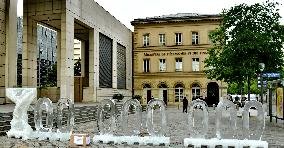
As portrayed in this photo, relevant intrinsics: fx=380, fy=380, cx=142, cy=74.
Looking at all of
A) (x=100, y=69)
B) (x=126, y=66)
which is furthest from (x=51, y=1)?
(x=126, y=66)

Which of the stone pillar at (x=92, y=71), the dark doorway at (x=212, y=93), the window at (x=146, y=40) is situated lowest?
the dark doorway at (x=212, y=93)

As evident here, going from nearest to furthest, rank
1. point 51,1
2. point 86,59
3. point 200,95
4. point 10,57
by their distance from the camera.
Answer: point 10,57, point 51,1, point 86,59, point 200,95

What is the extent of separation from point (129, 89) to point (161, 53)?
23.6ft

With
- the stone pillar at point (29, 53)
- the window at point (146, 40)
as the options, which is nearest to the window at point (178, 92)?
the window at point (146, 40)

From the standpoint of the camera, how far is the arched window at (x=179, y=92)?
52628 millimetres

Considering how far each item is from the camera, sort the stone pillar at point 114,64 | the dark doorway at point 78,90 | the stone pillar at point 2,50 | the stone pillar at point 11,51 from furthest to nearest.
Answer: the stone pillar at point 114,64, the dark doorway at point 78,90, the stone pillar at point 11,51, the stone pillar at point 2,50

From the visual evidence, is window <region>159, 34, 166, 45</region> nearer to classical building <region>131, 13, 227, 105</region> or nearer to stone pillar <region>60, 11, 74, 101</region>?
classical building <region>131, 13, 227, 105</region>

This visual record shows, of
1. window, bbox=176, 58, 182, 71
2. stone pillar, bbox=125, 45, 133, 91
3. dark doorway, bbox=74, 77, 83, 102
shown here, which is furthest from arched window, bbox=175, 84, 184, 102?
dark doorway, bbox=74, 77, 83, 102

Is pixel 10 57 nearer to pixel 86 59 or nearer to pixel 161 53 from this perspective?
pixel 86 59

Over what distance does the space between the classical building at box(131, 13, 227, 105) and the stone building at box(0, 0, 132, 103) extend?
6956 mm

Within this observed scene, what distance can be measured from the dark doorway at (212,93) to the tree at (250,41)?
→ 26.7m

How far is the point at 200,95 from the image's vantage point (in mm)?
51750

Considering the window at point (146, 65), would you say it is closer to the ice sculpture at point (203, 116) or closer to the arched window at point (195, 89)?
the arched window at point (195, 89)

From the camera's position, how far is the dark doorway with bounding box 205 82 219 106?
169 feet
